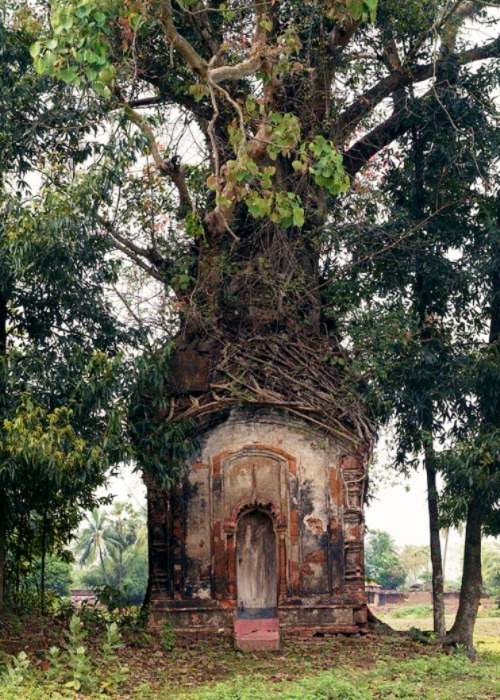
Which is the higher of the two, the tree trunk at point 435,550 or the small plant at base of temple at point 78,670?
the tree trunk at point 435,550

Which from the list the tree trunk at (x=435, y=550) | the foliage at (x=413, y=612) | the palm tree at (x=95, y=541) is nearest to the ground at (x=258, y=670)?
the tree trunk at (x=435, y=550)

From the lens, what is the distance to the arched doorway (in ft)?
52.1

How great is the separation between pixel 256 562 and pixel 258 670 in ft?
9.84

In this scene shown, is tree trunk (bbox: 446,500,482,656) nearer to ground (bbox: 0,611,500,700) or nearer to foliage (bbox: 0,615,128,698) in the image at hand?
ground (bbox: 0,611,500,700)

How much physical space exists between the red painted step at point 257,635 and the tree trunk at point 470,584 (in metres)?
3.40

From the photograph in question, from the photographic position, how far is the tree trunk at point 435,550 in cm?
1659

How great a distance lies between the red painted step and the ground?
0.18 metres

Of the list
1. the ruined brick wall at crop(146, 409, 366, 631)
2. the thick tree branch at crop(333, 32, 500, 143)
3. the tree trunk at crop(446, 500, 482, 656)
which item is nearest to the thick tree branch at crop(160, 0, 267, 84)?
the thick tree branch at crop(333, 32, 500, 143)

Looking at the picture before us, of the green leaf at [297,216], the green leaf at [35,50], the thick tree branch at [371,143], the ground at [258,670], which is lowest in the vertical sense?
the ground at [258,670]

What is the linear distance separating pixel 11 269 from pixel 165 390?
3269mm

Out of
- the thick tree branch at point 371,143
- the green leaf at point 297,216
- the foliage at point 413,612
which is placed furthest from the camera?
the foliage at point 413,612

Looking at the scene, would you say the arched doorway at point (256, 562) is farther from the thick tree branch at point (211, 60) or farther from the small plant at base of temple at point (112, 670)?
the thick tree branch at point (211, 60)

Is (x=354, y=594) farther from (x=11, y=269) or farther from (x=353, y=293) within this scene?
(x=11, y=269)

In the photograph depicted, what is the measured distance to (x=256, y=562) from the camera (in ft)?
52.4
